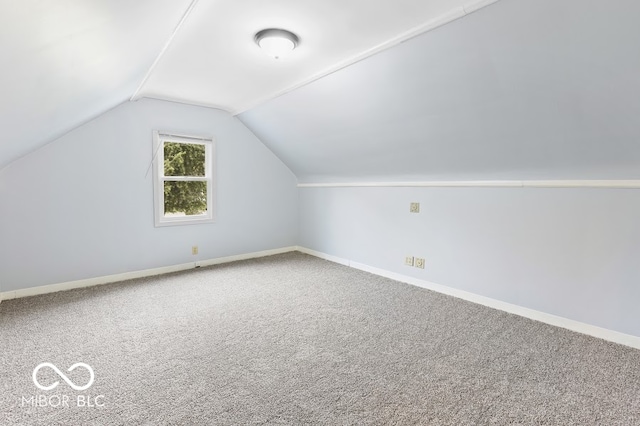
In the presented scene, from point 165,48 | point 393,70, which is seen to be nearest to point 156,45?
point 165,48

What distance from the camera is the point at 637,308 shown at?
2.29 meters

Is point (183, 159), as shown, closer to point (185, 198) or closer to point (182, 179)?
point (182, 179)

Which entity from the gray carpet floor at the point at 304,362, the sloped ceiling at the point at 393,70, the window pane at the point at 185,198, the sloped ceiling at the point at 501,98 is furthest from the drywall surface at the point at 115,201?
the sloped ceiling at the point at 501,98

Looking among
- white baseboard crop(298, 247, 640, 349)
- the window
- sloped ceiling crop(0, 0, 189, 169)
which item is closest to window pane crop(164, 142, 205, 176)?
the window

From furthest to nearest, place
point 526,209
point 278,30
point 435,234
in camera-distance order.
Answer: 1. point 435,234
2. point 526,209
3. point 278,30

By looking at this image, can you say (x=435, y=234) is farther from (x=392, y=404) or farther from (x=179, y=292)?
A: (x=179, y=292)

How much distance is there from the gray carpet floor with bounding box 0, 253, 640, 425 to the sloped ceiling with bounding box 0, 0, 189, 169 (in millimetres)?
1467

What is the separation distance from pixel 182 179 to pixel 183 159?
0.29 metres

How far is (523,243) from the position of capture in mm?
2830

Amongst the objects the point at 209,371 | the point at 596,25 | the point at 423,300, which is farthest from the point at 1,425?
the point at 596,25

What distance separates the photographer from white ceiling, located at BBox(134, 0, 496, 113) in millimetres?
1905

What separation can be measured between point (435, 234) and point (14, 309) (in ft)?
13.2

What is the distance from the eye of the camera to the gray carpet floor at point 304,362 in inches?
63.4

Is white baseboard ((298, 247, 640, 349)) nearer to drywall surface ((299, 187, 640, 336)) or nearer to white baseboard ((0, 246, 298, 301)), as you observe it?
drywall surface ((299, 187, 640, 336))
